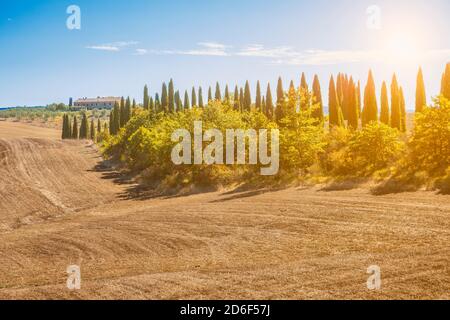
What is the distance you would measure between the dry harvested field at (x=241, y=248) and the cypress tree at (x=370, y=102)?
42138 mm

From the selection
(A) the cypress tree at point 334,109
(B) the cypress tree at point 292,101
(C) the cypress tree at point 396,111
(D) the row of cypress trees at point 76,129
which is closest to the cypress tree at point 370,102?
(C) the cypress tree at point 396,111

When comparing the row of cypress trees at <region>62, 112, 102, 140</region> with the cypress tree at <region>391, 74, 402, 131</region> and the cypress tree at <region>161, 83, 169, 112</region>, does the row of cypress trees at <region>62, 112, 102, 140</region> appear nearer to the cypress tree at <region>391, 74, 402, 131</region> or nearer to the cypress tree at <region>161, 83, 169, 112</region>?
the cypress tree at <region>161, 83, 169, 112</region>

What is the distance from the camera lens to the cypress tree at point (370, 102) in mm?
68875

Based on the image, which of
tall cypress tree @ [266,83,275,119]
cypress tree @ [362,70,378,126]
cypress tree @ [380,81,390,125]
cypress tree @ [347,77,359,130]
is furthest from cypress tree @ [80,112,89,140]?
cypress tree @ [380,81,390,125]

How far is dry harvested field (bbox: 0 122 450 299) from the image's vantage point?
12.7 m

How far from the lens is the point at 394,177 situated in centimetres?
3042

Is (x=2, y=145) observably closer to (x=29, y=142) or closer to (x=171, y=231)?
(x=29, y=142)

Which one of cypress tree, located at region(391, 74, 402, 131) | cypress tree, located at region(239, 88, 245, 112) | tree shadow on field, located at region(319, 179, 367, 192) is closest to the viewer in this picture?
tree shadow on field, located at region(319, 179, 367, 192)

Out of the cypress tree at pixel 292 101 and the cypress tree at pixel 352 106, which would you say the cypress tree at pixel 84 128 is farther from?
the cypress tree at pixel 292 101

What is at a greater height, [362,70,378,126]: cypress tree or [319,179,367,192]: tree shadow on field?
[362,70,378,126]: cypress tree

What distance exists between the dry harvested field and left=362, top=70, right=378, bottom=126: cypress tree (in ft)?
138

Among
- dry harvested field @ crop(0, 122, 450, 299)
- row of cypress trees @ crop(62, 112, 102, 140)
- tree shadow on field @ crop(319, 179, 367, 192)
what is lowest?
dry harvested field @ crop(0, 122, 450, 299)

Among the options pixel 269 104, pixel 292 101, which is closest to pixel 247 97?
pixel 269 104

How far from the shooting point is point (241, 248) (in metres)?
18.1
